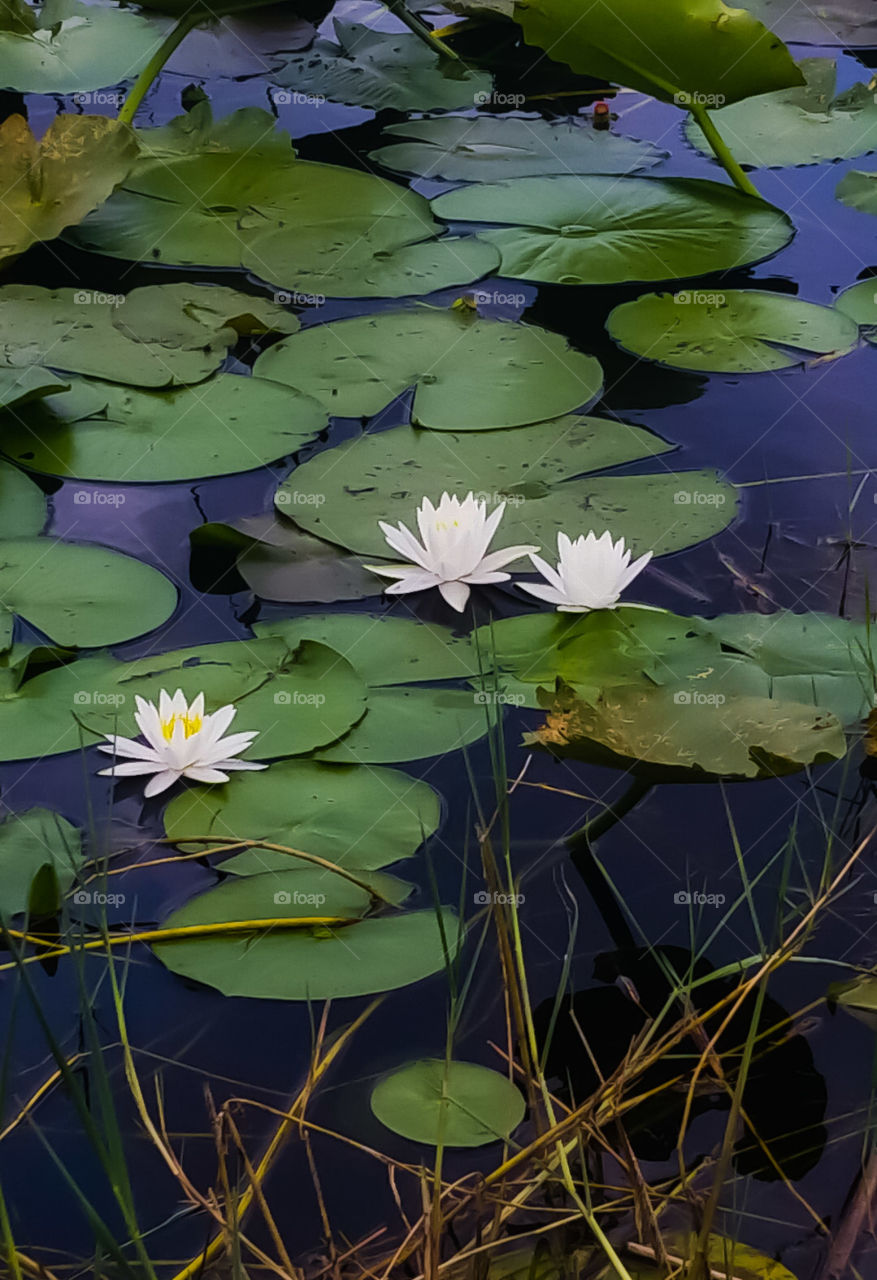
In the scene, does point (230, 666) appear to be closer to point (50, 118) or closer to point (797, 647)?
point (797, 647)

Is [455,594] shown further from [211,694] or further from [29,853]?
[29,853]

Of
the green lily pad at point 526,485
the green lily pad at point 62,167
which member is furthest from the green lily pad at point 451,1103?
the green lily pad at point 62,167

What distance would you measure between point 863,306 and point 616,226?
62cm

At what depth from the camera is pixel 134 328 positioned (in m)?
2.38

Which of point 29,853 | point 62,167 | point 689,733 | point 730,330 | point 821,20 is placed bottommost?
point 29,853

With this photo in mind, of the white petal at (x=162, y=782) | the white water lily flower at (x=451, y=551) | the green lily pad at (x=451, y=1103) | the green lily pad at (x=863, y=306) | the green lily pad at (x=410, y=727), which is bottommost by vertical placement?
the white petal at (x=162, y=782)

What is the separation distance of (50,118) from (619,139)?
1538 millimetres

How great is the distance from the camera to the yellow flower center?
146cm

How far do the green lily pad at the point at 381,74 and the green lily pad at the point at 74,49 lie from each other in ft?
1.37

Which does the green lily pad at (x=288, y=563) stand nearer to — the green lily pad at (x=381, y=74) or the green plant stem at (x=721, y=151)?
the green plant stem at (x=721, y=151)

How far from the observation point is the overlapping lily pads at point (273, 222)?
2.60 m

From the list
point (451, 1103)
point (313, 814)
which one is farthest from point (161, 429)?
point (451, 1103)

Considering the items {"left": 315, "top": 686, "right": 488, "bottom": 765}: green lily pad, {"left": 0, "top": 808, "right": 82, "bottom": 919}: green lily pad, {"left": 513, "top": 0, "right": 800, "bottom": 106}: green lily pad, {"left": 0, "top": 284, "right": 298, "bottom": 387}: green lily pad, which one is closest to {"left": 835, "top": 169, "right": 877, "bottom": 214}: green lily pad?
{"left": 513, "top": 0, "right": 800, "bottom": 106}: green lily pad

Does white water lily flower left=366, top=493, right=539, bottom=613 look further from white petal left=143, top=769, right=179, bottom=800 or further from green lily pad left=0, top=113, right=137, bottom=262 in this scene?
green lily pad left=0, top=113, right=137, bottom=262
